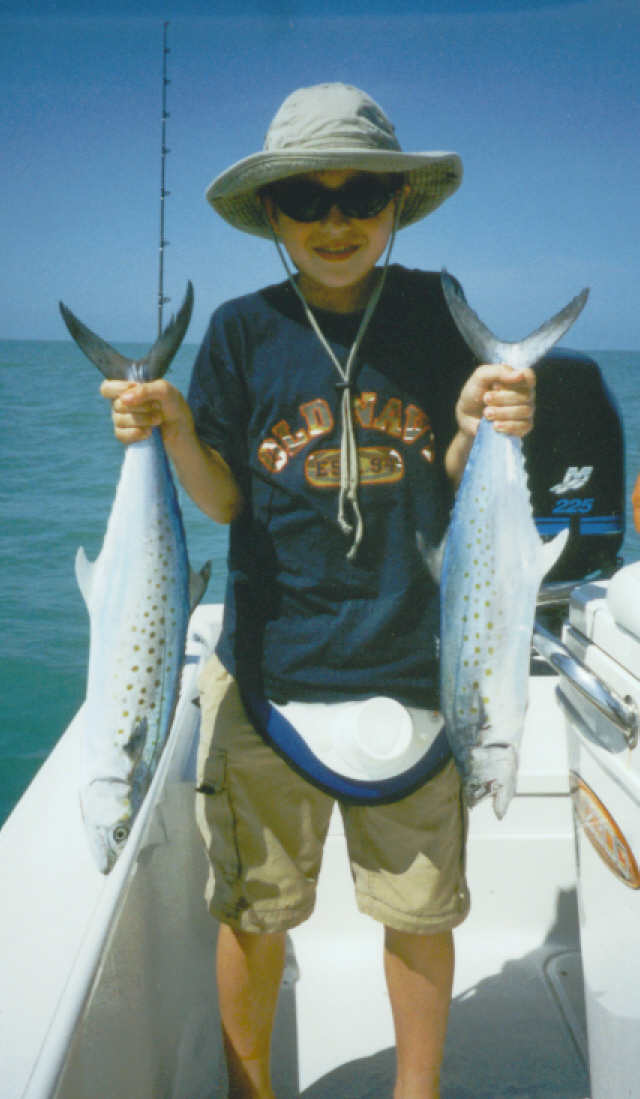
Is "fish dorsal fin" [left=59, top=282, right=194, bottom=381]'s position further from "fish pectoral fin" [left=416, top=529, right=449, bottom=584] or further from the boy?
"fish pectoral fin" [left=416, top=529, right=449, bottom=584]

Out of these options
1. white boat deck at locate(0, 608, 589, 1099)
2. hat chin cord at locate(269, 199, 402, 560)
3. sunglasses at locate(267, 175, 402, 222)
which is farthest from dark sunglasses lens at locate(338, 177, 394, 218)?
white boat deck at locate(0, 608, 589, 1099)

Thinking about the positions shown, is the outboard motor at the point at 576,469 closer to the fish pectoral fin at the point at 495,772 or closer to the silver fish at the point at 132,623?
the fish pectoral fin at the point at 495,772

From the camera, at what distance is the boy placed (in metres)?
1.49

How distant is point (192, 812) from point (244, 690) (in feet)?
2.11

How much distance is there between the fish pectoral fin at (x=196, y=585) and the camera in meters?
1.41

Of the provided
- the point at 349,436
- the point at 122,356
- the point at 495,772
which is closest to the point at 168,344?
the point at 122,356

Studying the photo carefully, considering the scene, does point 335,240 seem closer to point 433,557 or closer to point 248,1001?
point 433,557

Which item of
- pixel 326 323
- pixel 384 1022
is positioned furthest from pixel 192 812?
pixel 326 323

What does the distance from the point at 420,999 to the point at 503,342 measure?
1.26 meters

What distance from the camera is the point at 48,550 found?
33.1 ft

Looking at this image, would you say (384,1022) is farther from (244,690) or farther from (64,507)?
(64,507)

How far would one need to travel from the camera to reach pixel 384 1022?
2.08 meters

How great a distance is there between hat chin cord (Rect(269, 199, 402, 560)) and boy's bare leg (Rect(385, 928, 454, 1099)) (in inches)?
31.1

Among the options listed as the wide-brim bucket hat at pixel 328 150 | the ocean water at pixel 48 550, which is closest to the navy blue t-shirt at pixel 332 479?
the wide-brim bucket hat at pixel 328 150
